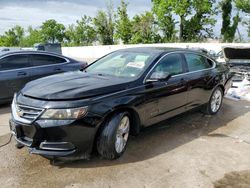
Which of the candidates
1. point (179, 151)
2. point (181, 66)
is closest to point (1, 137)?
point (179, 151)

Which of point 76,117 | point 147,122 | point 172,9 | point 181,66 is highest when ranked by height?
point 172,9

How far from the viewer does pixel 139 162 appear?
405 cm

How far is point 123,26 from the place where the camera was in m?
43.4

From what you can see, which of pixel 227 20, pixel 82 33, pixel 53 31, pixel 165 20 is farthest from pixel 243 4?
pixel 53 31

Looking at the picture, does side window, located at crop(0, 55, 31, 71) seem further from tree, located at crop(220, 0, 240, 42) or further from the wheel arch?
tree, located at crop(220, 0, 240, 42)

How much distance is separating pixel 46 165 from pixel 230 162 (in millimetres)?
2569

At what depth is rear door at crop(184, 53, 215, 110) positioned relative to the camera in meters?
5.52

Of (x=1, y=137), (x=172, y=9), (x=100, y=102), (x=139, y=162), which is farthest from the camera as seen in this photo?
(x=172, y=9)

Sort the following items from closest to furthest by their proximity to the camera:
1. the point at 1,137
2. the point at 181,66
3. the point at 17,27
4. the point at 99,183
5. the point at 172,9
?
the point at 99,183 < the point at 1,137 < the point at 181,66 < the point at 172,9 < the point at 17,27

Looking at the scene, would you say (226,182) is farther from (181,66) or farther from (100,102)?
(181,66)

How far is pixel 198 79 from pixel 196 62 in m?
0.41

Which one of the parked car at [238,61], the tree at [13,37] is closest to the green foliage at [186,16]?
the parked car at [238,61]

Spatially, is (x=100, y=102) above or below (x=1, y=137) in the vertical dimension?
above

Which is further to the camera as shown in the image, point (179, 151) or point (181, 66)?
point (181, 66)
